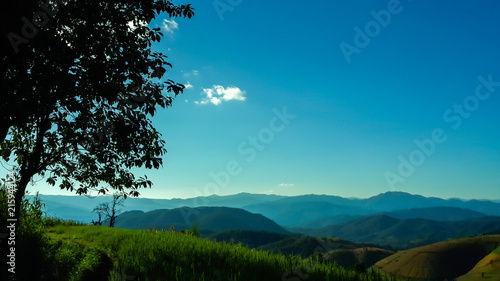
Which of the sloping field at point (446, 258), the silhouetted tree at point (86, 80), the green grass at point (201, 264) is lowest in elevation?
the sloping field at point (446, 258)

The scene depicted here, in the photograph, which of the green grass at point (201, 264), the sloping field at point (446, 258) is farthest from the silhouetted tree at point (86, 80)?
the sloping field at point (446, 258)

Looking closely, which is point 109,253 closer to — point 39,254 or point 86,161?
point 39,254

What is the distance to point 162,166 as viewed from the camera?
10859 mm

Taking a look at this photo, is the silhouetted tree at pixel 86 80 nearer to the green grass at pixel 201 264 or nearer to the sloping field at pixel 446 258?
the green grass at pixel 201 264

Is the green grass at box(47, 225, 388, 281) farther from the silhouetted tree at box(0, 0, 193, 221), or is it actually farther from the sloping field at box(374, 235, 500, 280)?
the sloping field at box(374, 235, 500, 280)

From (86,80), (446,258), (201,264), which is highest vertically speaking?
(86,80)

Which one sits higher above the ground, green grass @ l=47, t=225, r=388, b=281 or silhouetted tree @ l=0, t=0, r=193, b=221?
silhouetted tree @ l=0, t=0, r=193, b=221

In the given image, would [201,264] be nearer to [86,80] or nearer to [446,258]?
[86,80]

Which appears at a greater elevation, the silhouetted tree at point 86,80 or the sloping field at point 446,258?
the silhouetted tree at point 86,80

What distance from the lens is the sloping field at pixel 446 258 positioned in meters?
109

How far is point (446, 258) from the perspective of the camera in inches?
4582

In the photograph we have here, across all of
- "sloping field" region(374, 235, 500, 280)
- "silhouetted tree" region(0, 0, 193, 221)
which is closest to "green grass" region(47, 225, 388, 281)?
"silhouetted tree" region(0, 0, 193, 221)

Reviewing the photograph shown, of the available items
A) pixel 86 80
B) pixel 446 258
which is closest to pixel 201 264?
pixel 86 80

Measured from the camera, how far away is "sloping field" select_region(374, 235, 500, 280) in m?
109
